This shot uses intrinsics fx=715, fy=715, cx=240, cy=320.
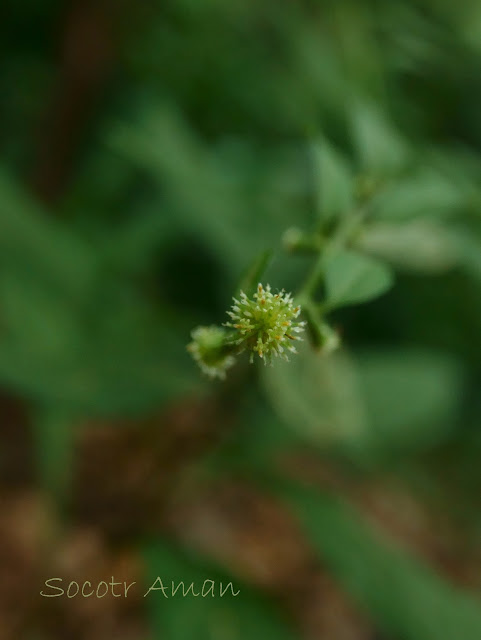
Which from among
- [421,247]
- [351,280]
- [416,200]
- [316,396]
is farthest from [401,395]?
[351,280]

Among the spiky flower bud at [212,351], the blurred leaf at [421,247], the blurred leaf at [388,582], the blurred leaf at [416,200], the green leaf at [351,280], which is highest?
the blurred leaf at [421,247]

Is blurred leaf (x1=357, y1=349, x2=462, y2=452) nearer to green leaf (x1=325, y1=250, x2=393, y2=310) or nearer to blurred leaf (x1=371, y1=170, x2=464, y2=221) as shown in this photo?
blurred leaf (x1=371, y1=170, x2=464, y2=221)

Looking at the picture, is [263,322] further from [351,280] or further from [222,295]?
[222,295]

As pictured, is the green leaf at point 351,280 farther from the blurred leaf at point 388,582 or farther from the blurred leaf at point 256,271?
the blurred leaf at point 388,582

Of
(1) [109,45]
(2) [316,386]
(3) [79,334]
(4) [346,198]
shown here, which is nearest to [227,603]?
(2) [316,386]

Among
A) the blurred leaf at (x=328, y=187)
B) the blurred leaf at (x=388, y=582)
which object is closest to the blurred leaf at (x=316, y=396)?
the blurred leaf at (x=388, y=582)

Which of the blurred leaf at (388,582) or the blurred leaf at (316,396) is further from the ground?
the blurred leaf at (316,396)

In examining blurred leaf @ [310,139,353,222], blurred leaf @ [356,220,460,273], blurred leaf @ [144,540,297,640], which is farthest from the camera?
blurred leaf @ [144,540,297,640]

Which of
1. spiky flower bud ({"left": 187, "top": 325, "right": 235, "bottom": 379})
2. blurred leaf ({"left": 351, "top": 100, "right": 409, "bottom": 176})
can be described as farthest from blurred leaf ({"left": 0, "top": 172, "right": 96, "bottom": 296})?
spiky flower bud ({"left": 187, "top": 325, "right": 235, "bottom": 379})

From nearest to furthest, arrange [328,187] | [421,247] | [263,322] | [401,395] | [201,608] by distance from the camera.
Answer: [263,322] → [328,187] → [421,247] → [201,608] → [401,395]
